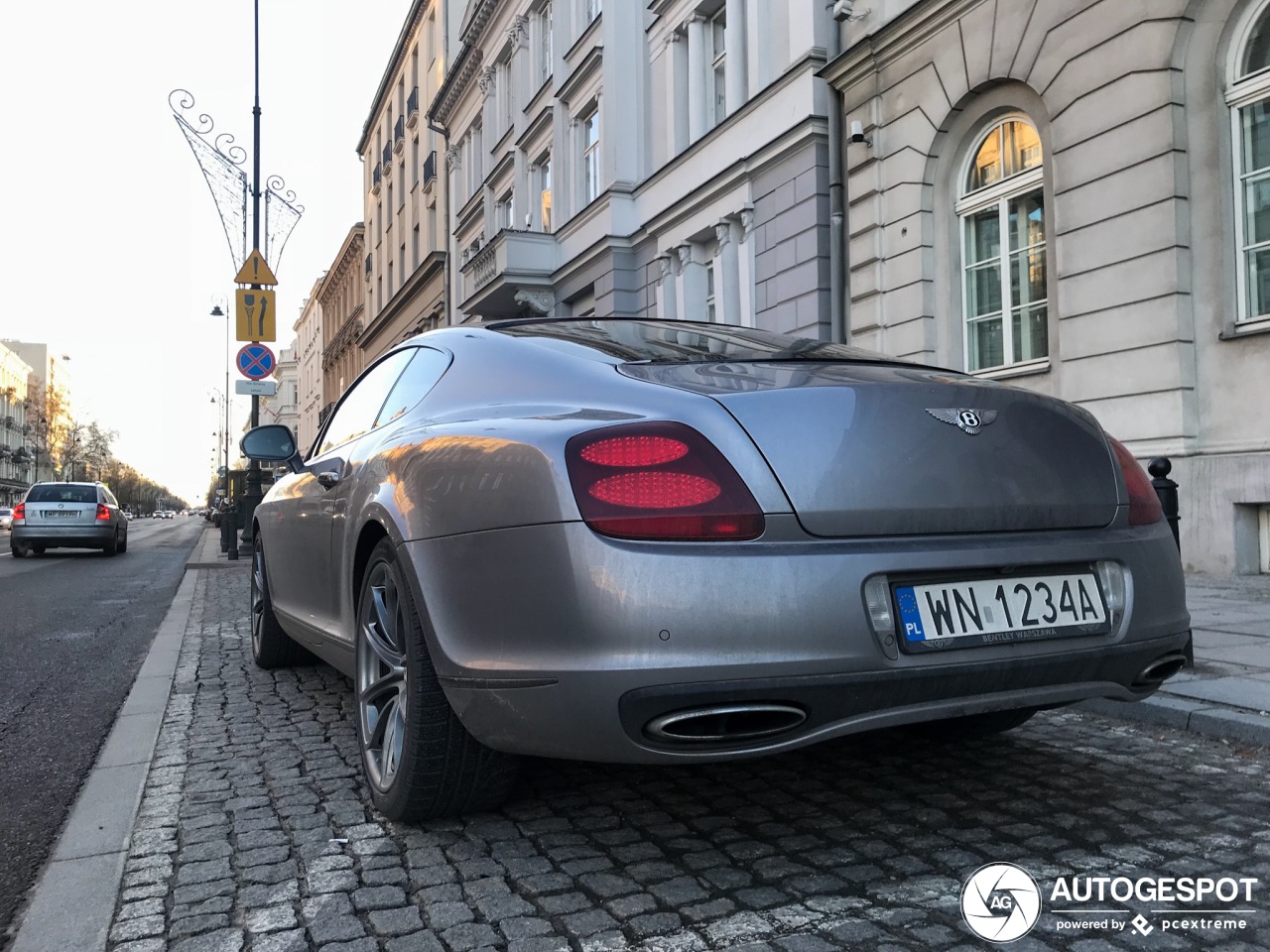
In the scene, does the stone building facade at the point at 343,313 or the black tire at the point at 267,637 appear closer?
the black tire at the point at 267,637

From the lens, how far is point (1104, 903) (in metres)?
2.29

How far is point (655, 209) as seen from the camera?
17578 mm

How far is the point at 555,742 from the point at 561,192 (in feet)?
69.2

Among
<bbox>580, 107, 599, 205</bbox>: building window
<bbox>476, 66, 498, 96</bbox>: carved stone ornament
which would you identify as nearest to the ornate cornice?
<bbox>476, 66, 498, 96</bbox>: carved stone ornament

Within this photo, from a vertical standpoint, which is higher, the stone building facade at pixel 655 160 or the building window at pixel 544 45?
the building window at pixel 544 45

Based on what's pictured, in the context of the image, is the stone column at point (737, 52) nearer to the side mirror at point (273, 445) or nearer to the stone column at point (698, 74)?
the stone column at point (698, 74)

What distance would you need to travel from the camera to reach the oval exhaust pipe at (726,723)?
2213 mm

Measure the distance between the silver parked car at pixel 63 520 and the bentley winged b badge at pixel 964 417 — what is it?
1967cm

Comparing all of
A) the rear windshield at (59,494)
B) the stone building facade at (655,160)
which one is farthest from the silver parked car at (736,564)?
the rear windshield at (59,494)

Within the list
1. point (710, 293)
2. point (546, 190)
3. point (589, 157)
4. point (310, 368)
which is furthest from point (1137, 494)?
point (310, 368)

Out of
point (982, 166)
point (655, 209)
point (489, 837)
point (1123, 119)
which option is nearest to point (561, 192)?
point (655, 209)

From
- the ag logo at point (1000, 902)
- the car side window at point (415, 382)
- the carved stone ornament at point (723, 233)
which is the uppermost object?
the carved stone ornament at point (723, 233)

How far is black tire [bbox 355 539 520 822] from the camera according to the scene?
8.93 ft

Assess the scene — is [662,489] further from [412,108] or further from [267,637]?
[412,108]
